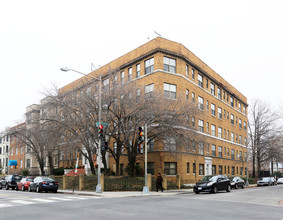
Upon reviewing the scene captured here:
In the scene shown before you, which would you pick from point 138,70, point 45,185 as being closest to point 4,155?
point 138,70

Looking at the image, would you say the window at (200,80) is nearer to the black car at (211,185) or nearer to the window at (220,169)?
the window at (220,169)

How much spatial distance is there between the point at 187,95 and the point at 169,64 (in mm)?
4876

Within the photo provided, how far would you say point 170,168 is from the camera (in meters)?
34.8

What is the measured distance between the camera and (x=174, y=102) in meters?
30.3

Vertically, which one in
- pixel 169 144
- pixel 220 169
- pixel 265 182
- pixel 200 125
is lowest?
pixel 265 182

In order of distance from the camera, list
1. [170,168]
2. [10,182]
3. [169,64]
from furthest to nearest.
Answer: [169,64] → [170,168] → [10,182]

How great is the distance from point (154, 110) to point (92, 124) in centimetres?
639

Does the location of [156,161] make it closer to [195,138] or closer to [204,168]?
[195,138]

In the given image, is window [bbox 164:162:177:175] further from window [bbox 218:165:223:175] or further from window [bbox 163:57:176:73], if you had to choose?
window [bbox 218:165:223:175]

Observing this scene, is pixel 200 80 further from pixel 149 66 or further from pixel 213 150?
pixel 213 150

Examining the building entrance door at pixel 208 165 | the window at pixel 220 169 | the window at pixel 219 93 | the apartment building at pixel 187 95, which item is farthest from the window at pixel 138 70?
the window at pixel 220 169

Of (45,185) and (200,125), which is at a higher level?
(200,125)

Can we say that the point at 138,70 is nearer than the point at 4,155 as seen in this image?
Yes

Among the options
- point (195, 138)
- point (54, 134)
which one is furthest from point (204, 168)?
point (54, 134)
